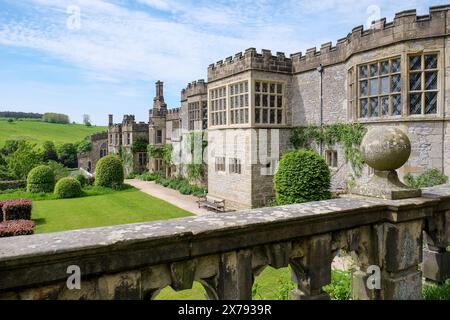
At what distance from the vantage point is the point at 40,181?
27703mm

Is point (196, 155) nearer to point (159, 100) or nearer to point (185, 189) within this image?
point (185, 189)

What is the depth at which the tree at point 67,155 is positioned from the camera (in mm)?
65312

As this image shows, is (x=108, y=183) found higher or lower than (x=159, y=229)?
lower

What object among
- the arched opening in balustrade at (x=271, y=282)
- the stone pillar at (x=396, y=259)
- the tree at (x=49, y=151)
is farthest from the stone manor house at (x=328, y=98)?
the tree at (x=49, y=151)

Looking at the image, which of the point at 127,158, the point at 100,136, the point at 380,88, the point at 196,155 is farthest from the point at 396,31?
the point at 100,136

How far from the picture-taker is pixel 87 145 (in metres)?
60.1

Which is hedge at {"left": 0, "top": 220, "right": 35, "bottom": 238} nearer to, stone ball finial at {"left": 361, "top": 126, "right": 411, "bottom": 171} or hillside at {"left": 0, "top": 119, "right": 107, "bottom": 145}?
stone ball finial at {"left": 361, "top": 126, "right": 411, "bottom": 171}

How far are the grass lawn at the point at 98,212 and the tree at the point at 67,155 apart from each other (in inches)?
1761

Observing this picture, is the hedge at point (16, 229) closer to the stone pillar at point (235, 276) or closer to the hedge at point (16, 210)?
the hedge at point (16, 210)

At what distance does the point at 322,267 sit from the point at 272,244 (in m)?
0.57

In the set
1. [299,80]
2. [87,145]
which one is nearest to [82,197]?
[299,80]

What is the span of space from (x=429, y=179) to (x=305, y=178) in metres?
4.49
